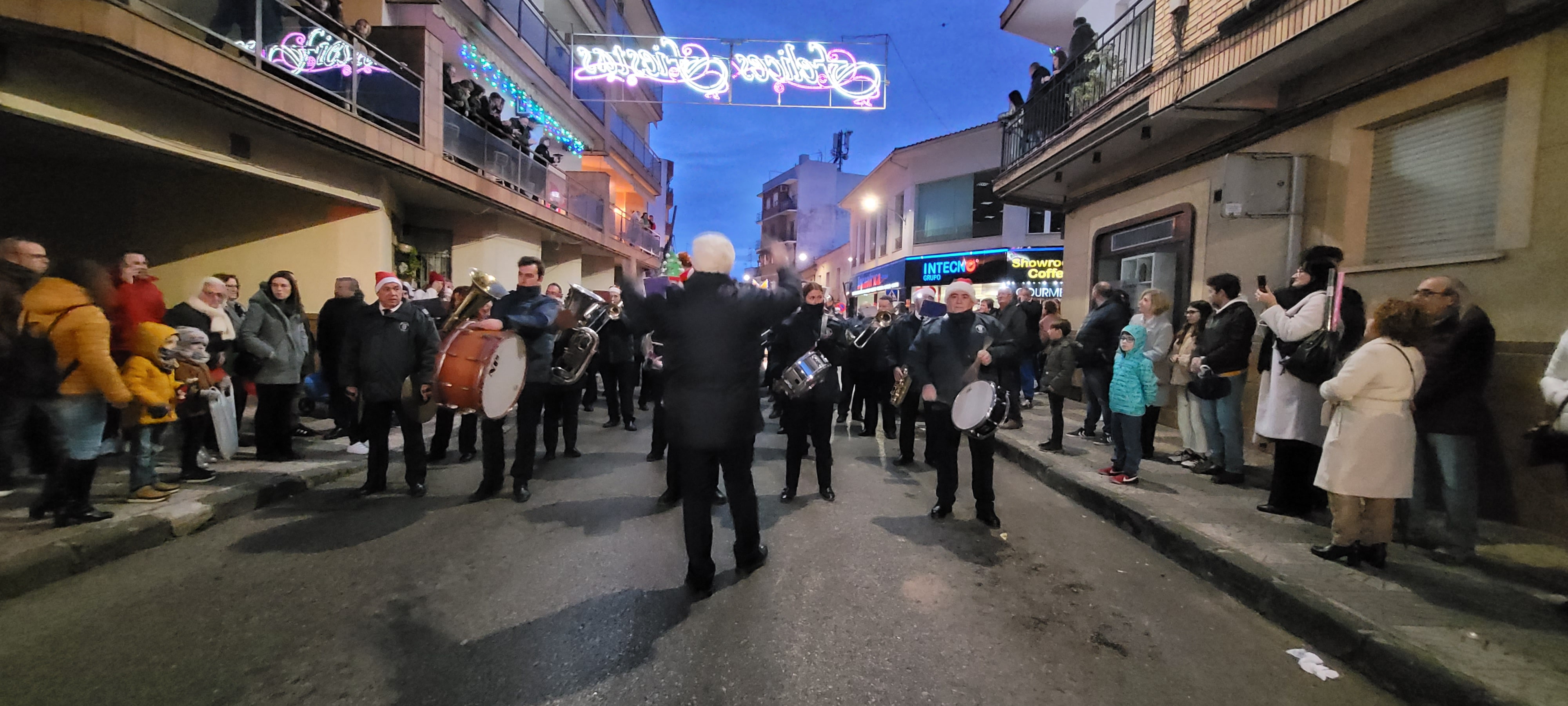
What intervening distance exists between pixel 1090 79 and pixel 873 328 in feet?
19.5

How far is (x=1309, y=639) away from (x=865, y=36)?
40.2 feet

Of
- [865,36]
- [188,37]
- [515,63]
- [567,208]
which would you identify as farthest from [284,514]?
[515,63]

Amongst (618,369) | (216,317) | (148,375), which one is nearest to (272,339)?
(216,317)

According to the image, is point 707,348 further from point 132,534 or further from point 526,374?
point 132,534

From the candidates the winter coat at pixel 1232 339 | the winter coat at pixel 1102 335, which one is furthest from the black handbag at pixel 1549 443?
the winter coat at pixel 1102 335

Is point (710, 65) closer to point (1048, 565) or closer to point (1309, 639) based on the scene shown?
point (1048, 565)

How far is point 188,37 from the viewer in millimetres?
6660

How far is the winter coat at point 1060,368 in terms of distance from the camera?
7.56 metres

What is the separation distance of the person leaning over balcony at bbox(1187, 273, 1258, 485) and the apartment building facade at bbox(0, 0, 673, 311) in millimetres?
5111

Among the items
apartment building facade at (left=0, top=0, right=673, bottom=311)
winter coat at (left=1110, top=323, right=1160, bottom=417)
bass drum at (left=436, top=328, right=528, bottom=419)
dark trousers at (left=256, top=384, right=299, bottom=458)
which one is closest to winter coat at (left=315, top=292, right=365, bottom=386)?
dark trousers at (left=256, top=384, right=299, bottom=458)

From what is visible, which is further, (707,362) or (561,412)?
(561,412)

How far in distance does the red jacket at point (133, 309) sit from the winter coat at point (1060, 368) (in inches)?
325

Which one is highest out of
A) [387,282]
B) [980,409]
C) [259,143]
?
[259,143]

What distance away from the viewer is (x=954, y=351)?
4.96m
